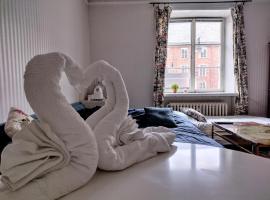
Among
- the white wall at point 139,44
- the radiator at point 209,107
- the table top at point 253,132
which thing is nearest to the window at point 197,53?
the radiator at point 209,107

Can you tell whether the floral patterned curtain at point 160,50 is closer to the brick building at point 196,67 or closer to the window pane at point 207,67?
the brick building at point 196,67

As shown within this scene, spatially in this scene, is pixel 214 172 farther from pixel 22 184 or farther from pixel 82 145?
pixel 22 184

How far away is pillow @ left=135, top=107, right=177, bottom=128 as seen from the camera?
2471 millimetres

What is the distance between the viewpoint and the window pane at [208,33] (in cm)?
436

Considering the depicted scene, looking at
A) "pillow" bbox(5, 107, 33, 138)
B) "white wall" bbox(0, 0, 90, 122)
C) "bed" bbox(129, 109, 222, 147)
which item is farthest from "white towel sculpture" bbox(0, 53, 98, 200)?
"bed" bbox(129, 109, 222, 147)

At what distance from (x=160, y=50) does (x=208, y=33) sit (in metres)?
1.14

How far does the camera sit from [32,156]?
0.54m

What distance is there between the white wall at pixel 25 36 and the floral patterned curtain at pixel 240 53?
2.73m

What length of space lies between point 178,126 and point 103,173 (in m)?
1.89

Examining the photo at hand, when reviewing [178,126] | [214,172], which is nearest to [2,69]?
[214,172]

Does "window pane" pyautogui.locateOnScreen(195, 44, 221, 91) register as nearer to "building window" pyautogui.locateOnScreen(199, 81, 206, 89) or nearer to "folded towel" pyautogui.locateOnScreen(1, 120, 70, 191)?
"building window" pyautogui.locateOnScreen(199, 81, 206, 89)

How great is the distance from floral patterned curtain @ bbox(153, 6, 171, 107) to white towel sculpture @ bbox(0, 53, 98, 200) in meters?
3.44

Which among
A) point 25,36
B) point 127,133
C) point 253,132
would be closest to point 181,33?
point 253,132

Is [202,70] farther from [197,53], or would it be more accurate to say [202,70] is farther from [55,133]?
[55,133]
